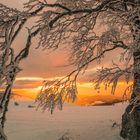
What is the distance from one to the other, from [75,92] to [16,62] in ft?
30.2

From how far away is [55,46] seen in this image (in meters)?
11.5

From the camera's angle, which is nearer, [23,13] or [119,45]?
[23,13]

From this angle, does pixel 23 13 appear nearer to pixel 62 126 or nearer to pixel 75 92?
pixel 75 92

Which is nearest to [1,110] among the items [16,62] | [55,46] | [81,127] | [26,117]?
[16,62]

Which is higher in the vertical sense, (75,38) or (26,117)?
(75,38)

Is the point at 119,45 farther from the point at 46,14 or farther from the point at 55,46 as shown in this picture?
the point at 46,14

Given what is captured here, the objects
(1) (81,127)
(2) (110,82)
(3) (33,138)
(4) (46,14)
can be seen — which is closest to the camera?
(4) (46,14)

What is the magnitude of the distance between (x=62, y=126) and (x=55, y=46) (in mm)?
8637

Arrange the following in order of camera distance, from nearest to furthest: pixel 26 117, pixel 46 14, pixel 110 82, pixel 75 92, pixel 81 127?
pixel 46 14, pixel 110 82, pixel 75 92, pixel 81 127, pixel 26 117

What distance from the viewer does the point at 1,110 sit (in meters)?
5.95

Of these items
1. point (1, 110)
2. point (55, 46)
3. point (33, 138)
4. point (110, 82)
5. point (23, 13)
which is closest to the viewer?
point (1, 110)

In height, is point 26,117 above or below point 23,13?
below

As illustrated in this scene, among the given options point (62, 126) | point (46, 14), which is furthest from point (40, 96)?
point (46, 14)

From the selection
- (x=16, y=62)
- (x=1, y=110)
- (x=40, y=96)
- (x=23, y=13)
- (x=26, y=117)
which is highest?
(x=23, y=13)
